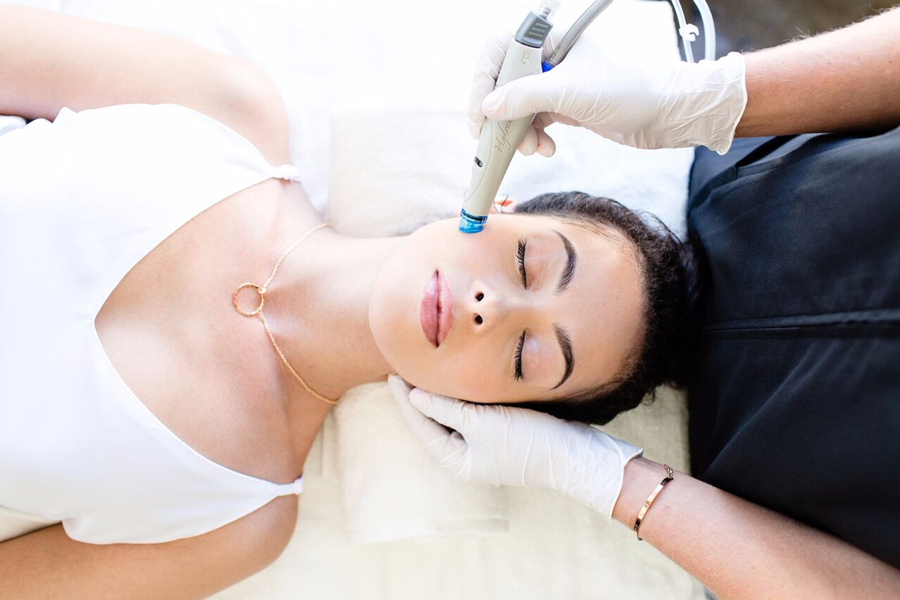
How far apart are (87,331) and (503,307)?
0.86 metres

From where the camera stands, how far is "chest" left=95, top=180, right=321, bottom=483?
4.39 feet

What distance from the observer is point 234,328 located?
58.2 inches

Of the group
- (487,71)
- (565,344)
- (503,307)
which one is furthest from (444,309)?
(487,71)

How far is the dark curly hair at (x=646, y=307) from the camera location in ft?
4.80

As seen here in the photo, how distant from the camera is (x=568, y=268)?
4.43ft

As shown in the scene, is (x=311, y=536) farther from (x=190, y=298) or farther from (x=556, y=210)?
(x=556, y=210)

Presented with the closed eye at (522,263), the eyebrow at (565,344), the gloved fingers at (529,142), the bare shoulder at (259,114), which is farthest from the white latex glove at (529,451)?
the bare shoulder at (259,114)

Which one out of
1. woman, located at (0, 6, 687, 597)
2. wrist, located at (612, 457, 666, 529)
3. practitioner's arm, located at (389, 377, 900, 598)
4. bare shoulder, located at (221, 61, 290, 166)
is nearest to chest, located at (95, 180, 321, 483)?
woman, located at (0, 6, 687, 597)

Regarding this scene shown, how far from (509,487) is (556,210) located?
773 millimetres

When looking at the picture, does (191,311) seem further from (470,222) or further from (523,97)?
(523,97)

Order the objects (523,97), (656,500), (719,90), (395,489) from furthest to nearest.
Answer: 1. (395,489)
2. (656,500)
3. (719,90)
4. (523,97)

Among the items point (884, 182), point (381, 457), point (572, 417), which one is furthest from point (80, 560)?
point (884, 182)

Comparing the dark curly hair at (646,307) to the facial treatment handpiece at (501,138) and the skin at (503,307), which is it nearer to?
the skin at (503,307)

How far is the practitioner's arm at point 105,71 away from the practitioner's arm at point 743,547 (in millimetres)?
1292
